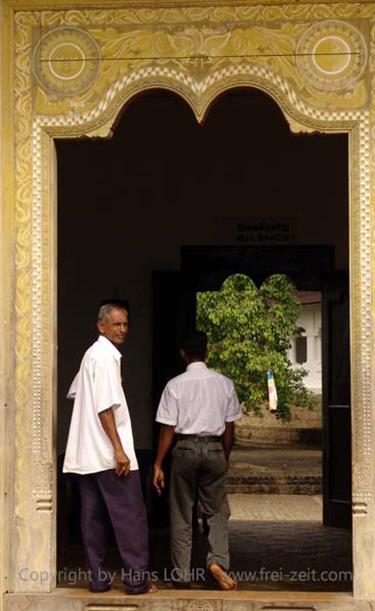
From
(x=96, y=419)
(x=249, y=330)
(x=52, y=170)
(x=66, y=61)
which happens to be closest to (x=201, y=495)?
(x=96, y=419)

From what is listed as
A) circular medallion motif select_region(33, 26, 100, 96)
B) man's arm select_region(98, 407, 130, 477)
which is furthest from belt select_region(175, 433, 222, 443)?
circular medallion motif select_region(33, 26, 100, 96)

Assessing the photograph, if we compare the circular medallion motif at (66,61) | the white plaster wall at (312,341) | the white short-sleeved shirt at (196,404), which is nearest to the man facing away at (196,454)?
the white short-sleeved shirt at (196,404)

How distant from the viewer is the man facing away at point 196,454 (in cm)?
726

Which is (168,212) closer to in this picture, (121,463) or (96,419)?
(96,419)

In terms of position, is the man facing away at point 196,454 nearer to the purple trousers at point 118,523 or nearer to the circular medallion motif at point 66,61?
the purple trousers at point 118,523

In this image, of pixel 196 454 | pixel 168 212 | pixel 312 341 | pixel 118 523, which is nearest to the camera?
pixel 118 523

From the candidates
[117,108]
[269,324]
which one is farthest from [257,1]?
[269,324]

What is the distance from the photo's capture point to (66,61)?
6.71 meters

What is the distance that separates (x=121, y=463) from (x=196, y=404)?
2.86 feet

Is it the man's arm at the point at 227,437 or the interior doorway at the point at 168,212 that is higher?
the interior doorway at the point at 168,212

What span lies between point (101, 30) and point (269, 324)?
1637 cm

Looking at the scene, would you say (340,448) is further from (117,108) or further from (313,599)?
(117,108)

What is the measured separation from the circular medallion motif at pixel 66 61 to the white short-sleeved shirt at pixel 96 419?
146 cm

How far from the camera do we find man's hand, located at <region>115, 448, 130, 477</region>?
21.5ft
